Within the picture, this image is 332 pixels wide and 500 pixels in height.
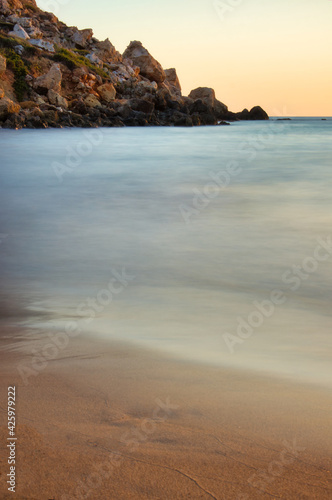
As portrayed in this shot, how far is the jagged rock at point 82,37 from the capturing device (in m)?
58.5

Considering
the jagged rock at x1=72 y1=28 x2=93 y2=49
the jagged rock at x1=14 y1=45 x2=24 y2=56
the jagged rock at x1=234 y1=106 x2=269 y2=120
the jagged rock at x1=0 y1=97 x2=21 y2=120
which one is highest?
the jagged rock at x1=72 y1=28 x2=93 y2=49

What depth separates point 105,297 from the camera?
4.34m

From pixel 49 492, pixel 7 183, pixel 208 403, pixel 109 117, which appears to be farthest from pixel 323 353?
pixel 109 117

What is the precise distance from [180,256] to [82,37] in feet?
193

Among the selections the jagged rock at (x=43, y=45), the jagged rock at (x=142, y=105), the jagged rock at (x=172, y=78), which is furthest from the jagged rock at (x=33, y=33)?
the jagged rock at (x=172, y=78)

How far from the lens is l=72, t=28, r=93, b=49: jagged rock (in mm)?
58531

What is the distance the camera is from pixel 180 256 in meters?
5.89

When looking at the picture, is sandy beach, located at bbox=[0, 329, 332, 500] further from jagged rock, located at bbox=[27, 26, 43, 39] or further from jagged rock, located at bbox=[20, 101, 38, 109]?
jagged rock, located at bbox=[27, 26, 43, 39]

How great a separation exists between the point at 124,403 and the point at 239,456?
63cm

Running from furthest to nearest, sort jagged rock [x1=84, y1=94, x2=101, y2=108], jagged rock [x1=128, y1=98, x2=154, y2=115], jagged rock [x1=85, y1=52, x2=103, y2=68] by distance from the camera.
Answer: jagged rock [x1=85, y1=52, x2=103, y2=68] → jagged rock [x1=128, y1=98, x2=154, y2=115] → jagged rock [x1=84, y1=94, x2=101, y2=108]

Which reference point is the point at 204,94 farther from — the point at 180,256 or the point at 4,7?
the point at 180,256

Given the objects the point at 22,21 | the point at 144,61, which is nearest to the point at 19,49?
the point at 22,21

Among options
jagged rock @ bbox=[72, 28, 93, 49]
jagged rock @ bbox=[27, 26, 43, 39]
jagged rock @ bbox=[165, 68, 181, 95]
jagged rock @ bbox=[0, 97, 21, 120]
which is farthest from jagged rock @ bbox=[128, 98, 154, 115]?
jagged rock @ bbox=[165, 68, 181, 95]

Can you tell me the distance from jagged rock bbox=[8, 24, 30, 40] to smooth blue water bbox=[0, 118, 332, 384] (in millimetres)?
37267
